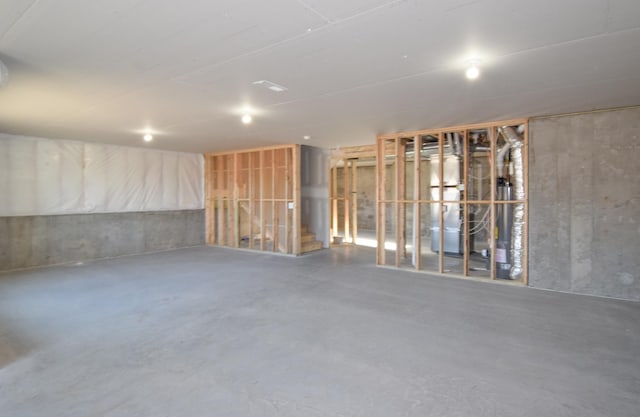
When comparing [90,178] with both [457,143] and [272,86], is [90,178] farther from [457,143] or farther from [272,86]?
[457,143]

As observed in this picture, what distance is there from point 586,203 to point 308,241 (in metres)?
5.29

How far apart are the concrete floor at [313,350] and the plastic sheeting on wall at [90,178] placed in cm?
206

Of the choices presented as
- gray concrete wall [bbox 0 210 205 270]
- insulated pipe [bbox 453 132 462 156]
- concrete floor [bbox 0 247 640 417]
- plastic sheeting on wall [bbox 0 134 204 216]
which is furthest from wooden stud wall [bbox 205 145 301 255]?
insulated pipe [bbox 453 132 462 156]

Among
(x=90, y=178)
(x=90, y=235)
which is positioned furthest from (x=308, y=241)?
(x=90, y=178)

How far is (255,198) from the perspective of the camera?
26.6 ft

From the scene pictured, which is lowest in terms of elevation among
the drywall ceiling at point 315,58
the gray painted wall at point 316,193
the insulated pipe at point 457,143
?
the gray painted wall at point 316,193

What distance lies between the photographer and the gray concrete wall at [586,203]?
165 inches

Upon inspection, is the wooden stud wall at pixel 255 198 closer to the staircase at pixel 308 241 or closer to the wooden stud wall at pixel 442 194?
the staircase at pixel 308 241

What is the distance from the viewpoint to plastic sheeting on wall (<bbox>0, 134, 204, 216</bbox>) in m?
6.07

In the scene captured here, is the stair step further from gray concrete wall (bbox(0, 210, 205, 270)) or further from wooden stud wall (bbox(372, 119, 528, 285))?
gray concrete wall (bbox(0, 210, 205, 270))

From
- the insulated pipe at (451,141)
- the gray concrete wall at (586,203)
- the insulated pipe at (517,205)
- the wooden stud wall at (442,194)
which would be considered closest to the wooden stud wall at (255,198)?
the wooden stud wall at (442,194)

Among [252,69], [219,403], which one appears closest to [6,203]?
[252,69]

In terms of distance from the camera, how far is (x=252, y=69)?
2.93 m

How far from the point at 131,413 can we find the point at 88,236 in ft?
20.5
